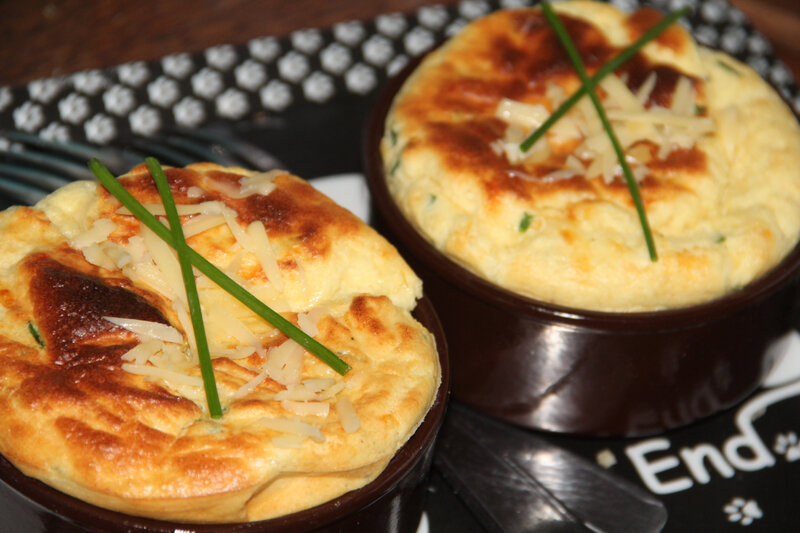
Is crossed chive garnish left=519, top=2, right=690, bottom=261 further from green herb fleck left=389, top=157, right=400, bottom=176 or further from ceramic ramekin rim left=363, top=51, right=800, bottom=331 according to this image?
green herb fleck left=389, top=157, right=400, bottom=176

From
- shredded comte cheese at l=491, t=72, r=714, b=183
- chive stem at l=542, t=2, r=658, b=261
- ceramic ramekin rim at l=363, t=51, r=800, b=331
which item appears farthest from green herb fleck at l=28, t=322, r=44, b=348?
chive stem at l=542, t=2, r=658, b=261

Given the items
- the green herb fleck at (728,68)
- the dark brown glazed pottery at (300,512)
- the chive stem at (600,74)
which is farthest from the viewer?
the green herb fleck at (728,68)

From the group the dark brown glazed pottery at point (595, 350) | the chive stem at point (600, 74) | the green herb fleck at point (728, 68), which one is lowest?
the dark brown glazed pottery at point (595, 350)

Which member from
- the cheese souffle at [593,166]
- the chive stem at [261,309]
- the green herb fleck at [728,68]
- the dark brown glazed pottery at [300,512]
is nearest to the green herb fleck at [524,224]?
the cheese souffle at [593,166]

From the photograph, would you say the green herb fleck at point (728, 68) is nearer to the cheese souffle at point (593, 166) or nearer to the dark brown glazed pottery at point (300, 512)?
the cheese souffle at point (593, 166)

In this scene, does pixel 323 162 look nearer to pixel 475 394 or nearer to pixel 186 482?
pixel 475 394

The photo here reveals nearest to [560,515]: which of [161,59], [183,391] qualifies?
[183,391]
